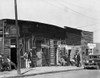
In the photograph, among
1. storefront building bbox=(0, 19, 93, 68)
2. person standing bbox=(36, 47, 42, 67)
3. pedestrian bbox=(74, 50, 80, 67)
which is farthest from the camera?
pedestrian bbox=(74, 50, 80, 67)

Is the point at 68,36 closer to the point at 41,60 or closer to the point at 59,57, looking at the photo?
the point at 59,57

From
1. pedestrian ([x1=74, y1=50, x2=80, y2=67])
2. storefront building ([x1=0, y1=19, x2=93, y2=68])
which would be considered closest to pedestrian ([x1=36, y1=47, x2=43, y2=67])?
storefront building ([x1=0, y1=19, x2=93, y2=68])

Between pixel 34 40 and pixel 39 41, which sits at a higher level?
pixel 34 40

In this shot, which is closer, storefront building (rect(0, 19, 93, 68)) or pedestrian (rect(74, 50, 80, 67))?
storefront building (rect(0, 19, 93, 68))

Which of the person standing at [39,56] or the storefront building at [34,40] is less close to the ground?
the storefront building at [34,40]

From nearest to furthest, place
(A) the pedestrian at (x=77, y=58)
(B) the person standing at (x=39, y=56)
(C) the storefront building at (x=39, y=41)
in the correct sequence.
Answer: (C) the storefront building at (x=39, y=41) < (B) the person standing at (x=39, y=56) < (A) the pedestrian at (x=77, y=58)

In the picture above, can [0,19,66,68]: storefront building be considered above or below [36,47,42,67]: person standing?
above

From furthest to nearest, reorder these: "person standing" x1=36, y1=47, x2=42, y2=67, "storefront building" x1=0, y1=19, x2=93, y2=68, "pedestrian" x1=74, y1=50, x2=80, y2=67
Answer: "pedestrian" x1=74, y1=50, x2=80, y2=67 → "person standing" x1=36, y1=47, x2=42, y2=67 → "storefront building" x1=0, y1=19, x2=93, y2=68

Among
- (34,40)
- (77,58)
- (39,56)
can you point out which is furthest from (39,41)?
(77,58)

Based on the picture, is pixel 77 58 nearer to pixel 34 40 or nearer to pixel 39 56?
pixel 39 56

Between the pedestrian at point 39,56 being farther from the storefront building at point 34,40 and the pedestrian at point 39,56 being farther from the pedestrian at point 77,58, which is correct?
the pedestrian at point 77,58

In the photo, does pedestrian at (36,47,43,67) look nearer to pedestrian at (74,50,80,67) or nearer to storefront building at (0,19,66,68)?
storefront building at (0,19,66,68)

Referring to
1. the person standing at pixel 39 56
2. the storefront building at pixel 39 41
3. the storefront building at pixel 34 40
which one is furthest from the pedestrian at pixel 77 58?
the person standing at pixel 39 56

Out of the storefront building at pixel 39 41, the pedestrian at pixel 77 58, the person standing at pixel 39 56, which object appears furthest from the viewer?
the pedestrian at pixel 77 58
